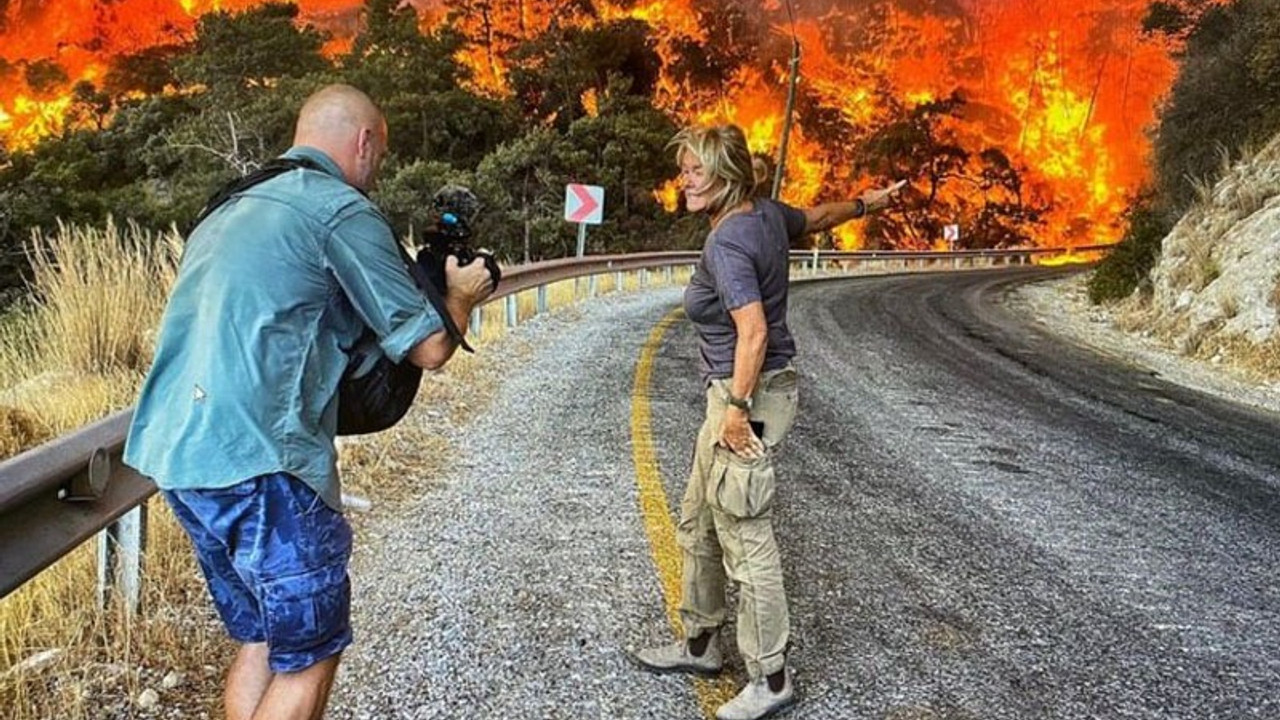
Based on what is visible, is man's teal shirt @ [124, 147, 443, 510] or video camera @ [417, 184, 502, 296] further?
video camera @ [417, 184, 502, 296]

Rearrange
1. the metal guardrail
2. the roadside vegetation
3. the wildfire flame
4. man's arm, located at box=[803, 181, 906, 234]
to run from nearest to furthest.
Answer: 1. the metal guardrail
2. man's arm, located at box=[803, 181, 906, 234]
3. the roadside vegetation
4. the wildfire flame

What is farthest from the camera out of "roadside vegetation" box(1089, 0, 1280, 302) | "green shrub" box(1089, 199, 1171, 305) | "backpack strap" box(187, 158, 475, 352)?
"green shrub" box(1089, 199, 1171, 305)

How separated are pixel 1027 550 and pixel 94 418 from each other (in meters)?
4.78

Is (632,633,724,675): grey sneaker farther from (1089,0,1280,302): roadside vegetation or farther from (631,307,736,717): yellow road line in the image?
(1089,0,1280,302): roadside vegetation

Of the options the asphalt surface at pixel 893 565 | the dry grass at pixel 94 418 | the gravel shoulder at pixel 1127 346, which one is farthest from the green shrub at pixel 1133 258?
the dry grass at pixel 94 418

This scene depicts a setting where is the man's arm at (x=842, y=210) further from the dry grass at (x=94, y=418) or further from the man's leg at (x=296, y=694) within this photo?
the dry grass at (x=94, y=418)

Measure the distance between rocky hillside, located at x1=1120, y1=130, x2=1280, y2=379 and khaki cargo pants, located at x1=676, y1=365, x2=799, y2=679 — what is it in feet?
31.6

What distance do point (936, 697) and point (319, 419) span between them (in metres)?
2.15

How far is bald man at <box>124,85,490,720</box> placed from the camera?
1.89 meters

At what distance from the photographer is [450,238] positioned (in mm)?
2312

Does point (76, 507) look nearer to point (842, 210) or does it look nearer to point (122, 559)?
point (122, 559)

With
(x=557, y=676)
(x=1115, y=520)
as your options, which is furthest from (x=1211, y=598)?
(x=557, y=676)

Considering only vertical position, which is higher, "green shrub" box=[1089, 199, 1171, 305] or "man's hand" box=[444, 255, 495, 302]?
"man's hand" box=[444, 255, 495, 302]

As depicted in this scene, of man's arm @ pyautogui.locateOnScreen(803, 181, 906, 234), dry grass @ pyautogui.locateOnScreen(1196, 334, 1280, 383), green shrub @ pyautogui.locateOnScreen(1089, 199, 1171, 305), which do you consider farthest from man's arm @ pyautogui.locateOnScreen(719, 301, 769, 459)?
green shrub @ pyautogui.locateOnScreen(1089, 199, 1171, 305)
